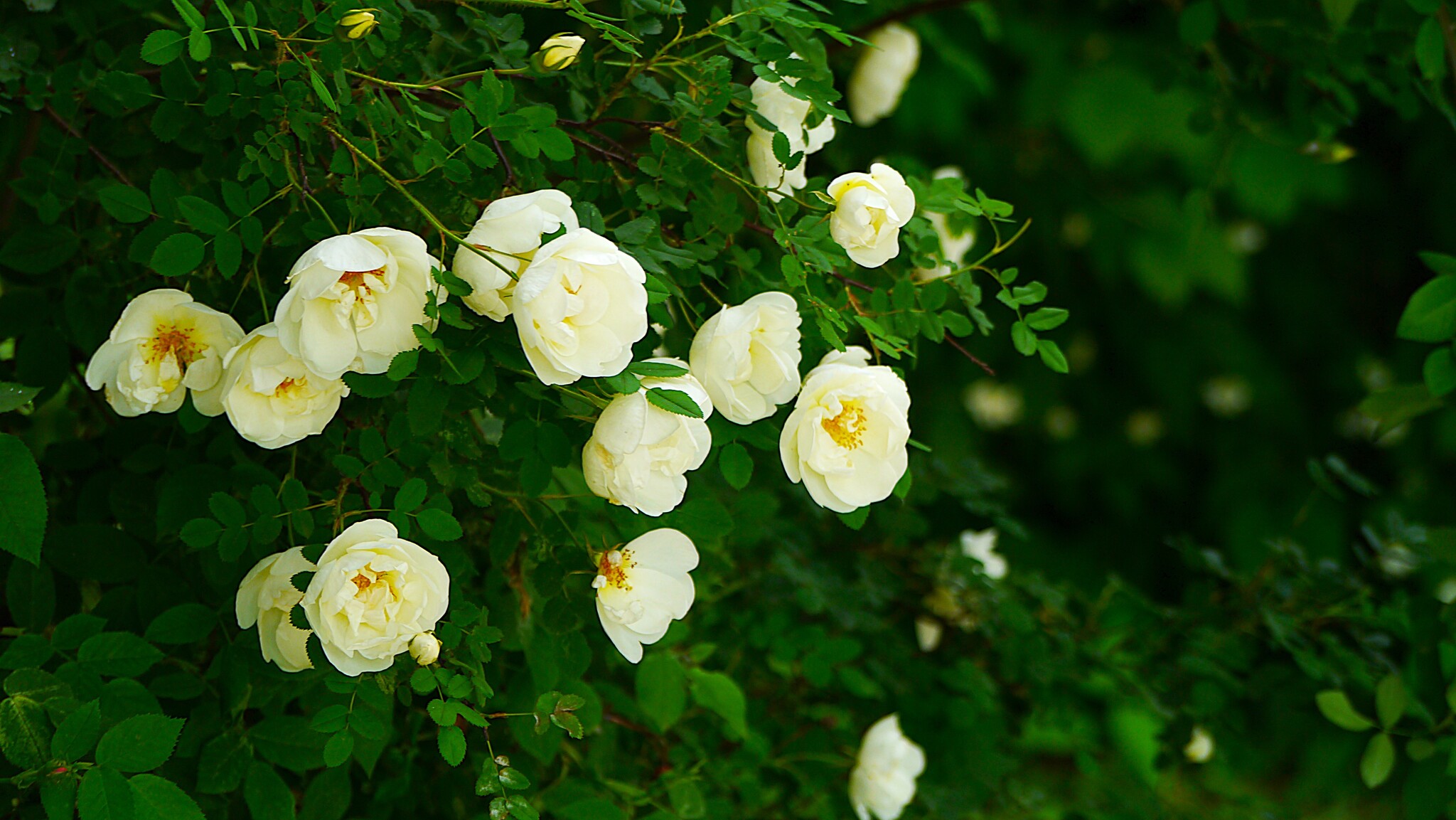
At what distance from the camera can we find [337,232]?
1.78 feet

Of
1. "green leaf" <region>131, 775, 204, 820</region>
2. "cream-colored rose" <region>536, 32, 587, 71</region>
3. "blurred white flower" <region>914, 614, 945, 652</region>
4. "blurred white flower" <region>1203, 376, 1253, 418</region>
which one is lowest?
"blurred white flower" <region>1203, 376, 1253, 418</region>

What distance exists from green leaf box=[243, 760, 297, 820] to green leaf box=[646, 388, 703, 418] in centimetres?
31

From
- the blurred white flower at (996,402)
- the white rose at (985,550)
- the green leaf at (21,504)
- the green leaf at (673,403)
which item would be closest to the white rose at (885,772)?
the white rose at (985,550)

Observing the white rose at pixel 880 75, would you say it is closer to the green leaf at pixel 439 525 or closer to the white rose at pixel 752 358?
the white rose at pixel 752 358

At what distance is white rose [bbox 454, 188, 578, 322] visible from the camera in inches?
19.0

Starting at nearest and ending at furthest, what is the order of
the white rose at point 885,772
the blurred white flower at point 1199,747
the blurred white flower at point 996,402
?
the white rose at point 885,772 → the blurred white flower at point 1199,747 → the blurred white flower at point 996,402

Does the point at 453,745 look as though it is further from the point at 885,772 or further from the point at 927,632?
the point at 927,632

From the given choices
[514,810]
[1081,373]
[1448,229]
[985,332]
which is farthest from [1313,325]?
[514,810]

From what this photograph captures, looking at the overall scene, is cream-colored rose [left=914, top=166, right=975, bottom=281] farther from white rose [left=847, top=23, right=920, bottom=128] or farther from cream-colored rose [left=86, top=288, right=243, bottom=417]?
cream-colored rose [left=86, top=288, right=243, bottom=417]

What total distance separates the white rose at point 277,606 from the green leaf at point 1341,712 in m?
0.73

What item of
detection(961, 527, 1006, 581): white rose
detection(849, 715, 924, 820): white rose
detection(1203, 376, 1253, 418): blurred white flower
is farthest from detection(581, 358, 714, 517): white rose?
detection(1203, 376, 1253, 418): blurred white flower

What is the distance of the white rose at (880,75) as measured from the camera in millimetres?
988

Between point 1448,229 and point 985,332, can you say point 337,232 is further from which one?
point 1448,229

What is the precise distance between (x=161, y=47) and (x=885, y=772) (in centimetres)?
70
